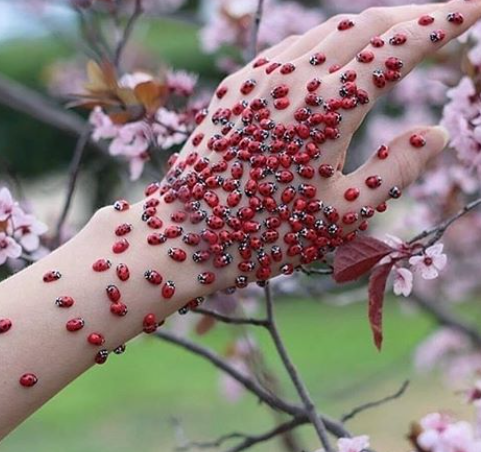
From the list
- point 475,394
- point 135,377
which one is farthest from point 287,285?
point 135,377

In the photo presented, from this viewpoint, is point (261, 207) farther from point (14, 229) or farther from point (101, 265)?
point (14, 229)

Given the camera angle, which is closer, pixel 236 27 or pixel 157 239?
pixel 157 239

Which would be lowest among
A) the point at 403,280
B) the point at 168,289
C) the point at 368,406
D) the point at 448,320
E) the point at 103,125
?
the point at 448,320

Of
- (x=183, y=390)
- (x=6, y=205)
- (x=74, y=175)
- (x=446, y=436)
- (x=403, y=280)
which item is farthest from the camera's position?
(x=183, y=390)

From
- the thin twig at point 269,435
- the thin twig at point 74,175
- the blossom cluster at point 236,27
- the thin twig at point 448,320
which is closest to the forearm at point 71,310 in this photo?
the thin twig at point 269,435

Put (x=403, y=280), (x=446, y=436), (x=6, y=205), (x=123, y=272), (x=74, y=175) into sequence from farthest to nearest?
1. (x=74, y=175)
2. (x=6, y=205)
3. (x=403, y=280)
4. (x=123, y=272)
5. (x=446, y=436)

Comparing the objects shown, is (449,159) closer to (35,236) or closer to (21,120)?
(35,236)

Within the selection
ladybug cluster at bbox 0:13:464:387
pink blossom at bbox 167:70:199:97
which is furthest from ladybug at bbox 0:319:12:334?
pink blossom at bbox 167:70:199:97

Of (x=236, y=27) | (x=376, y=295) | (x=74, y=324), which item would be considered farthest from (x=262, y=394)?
(x=236, y=27)
